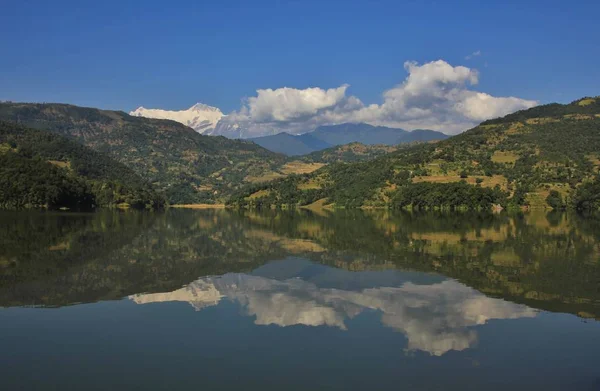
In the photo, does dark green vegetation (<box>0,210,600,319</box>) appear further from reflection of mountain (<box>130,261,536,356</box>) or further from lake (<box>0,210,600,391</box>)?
reflection of mountain (<box>130,261,536,356</box>)

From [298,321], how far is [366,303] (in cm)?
522

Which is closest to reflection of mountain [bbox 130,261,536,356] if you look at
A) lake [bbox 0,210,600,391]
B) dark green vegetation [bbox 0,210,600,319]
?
lake [bbox 0,210,600,391]

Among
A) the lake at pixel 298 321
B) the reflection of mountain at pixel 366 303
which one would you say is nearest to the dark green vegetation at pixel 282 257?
the lake at pixel 298 321

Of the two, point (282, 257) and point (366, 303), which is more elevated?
point (366, 303)

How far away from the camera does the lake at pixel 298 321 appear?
16406 mm

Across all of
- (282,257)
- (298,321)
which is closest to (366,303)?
(298,321)

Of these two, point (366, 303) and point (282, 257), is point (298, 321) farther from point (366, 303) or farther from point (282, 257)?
point (282, 257)

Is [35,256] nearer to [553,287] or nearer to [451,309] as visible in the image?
[451,309]

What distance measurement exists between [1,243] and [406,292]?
44200 millimetres

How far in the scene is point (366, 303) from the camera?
27.3m

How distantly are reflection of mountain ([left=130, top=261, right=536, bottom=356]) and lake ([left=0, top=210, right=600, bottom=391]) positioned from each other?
108 mm

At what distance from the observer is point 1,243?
52.4 meters

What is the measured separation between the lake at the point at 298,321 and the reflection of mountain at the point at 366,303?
0.35 ft

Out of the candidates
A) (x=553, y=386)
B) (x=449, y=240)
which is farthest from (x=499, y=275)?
(x=449, y=240)
